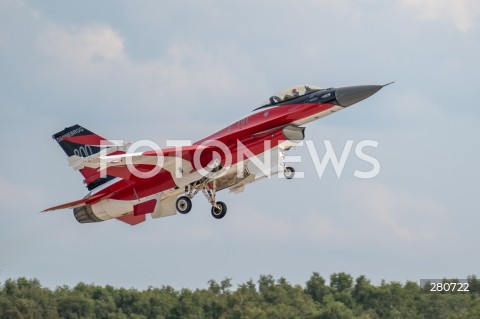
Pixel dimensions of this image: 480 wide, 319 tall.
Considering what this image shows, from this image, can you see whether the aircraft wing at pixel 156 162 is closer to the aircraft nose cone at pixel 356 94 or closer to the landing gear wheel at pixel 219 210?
the landing gear wheel at pixel 219 210

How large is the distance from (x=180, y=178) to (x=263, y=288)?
27971 mm

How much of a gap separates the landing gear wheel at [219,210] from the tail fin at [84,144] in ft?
11.7

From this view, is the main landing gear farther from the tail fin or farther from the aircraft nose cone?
the aircraft nose cone

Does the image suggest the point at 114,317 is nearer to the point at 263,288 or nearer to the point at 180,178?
the point at 263,288

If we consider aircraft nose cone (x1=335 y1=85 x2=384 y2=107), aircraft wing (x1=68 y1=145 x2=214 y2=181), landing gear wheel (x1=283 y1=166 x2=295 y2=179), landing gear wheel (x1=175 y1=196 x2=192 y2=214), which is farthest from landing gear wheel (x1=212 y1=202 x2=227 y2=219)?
aircraft nose cone (x1=335 y1=85 x2=384 y2=107)

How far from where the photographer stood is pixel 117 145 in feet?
114

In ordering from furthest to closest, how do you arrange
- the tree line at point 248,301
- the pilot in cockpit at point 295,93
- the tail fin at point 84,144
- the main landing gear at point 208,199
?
the tree line at point 248,301 → the tail fin at point 84,144 → the main landing gear at point 208,199 → the pilot in cockpit at point 295,93

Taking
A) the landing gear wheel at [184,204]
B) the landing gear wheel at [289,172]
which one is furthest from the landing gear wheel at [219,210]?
the landing gear wheel at [289,172]

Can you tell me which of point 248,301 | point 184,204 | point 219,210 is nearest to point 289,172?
point 219,210

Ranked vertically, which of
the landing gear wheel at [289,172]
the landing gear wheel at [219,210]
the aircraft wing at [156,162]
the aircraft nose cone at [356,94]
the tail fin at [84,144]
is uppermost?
the aircraft nose cone at [356,94]

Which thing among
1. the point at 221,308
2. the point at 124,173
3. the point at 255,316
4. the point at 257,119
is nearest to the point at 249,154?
the point at 257,119

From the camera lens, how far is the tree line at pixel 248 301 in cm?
5738

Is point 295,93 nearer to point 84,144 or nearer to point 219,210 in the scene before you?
point 219,210

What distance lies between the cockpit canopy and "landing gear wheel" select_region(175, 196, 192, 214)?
Answer: 3.83 meters
